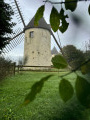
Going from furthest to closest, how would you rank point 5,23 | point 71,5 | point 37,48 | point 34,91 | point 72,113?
point 37,48, point 5,23, point 72,113, point 71,5, point 34,91

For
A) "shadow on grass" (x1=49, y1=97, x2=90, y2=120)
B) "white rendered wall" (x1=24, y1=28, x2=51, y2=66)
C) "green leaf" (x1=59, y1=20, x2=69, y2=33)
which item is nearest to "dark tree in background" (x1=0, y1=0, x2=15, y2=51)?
"shadow on grass" (x1=49, y1=97, x2=90, y2=120)

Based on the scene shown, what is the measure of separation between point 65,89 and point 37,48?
13006mm

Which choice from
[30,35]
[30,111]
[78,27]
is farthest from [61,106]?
[30,35]

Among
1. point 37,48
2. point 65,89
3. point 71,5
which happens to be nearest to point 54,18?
point 71,5

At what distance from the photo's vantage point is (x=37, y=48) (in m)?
13.2

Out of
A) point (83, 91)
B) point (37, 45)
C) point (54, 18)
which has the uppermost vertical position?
point (37, 45)

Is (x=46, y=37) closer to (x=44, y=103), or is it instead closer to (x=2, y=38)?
(x=2, y=38)

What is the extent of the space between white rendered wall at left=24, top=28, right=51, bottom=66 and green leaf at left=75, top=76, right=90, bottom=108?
13.0 m

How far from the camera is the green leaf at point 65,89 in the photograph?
0.25 meters

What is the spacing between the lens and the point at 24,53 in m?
13.9

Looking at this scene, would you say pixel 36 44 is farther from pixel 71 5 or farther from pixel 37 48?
pixel 71 5

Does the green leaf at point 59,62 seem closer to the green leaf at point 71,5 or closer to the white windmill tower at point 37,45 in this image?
the green leaf at point 71,5

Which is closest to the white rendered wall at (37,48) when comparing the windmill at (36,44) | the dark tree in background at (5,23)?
the windmill at (36,44)

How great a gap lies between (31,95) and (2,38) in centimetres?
718
